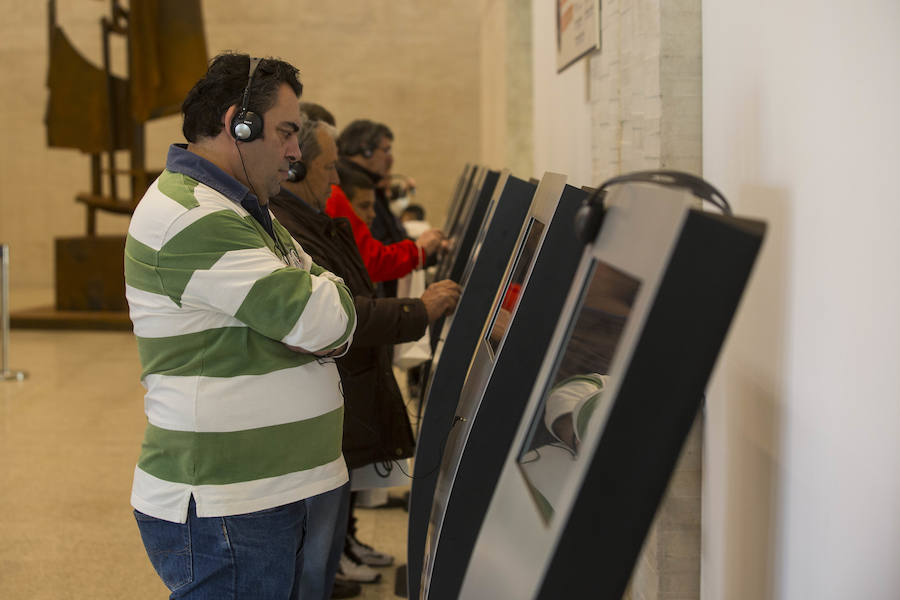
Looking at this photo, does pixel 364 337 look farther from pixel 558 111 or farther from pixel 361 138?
pixel 558 111

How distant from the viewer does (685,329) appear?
0.84 metres

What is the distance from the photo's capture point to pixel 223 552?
1691 mm

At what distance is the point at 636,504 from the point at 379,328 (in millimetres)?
1423

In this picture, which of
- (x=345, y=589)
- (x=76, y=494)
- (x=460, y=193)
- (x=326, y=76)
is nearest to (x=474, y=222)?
(x=345, y=589)

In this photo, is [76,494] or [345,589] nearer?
[345,589]

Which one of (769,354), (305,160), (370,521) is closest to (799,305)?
(769,354)

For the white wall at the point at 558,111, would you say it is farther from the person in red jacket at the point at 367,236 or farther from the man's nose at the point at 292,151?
the man's nose at the point at 292,151

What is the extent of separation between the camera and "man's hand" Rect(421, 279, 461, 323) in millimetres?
2305

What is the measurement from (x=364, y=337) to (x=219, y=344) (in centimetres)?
66

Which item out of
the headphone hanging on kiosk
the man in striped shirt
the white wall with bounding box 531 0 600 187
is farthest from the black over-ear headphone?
the white wall with bounding box 531 0 600 187

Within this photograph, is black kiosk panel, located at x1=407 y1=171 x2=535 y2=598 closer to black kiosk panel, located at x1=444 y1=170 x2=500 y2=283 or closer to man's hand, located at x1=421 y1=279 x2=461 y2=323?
man's hand, located at x1=421 y1=279 x2=461 y2=323

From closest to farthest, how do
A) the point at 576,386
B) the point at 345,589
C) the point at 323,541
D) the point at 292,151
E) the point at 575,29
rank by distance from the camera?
1. the point at 576,386
2. the point at 292,151
3. the point at 323,541
4. the point at 575,29
5. the point at 345,589

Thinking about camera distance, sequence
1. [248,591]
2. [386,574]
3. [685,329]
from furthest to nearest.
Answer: [386,574] → [248,591] → [685,329]

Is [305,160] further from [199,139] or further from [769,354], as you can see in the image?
[769,354]
